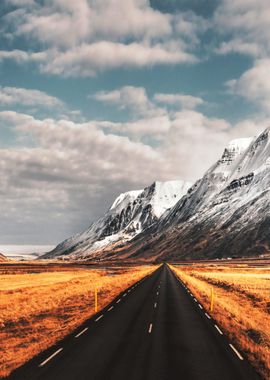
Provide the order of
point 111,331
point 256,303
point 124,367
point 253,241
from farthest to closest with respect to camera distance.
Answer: point 253,241 < point 256,303 < point 111,331 < point 124,367

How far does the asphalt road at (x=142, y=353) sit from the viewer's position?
11.8 m

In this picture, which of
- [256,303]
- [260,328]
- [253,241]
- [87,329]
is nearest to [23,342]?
[87,329]

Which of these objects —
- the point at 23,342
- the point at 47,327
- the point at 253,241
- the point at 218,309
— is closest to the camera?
the point at 23,342

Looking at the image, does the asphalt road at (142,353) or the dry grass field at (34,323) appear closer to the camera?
the asphalt road at (142,353)

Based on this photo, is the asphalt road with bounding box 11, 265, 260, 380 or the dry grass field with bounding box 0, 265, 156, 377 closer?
the asphalt road with bounding box 11, 265, 260, 380

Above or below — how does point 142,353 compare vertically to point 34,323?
above

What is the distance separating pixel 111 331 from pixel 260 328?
798 cm

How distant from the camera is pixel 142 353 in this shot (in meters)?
14.4

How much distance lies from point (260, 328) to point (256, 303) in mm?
11805

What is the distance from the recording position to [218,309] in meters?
26.9

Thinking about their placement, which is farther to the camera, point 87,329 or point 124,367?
point 87,329

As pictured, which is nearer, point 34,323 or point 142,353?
point 142,353

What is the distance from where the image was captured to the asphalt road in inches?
466

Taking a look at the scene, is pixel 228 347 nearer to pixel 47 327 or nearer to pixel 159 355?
pixel 159 355
